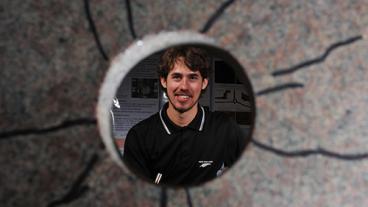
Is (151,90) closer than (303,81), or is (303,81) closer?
(303,81)

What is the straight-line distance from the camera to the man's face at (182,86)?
59.6 inches

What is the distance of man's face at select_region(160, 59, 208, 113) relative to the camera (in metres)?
1.51

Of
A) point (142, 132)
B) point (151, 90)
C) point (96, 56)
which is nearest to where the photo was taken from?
point (96, 56)

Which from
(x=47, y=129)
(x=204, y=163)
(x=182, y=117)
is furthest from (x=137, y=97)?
(x=47, y=129)

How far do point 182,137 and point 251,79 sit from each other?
769 millimetres

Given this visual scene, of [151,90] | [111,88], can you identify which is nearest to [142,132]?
[151,90]

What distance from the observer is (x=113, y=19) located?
78 centimetres

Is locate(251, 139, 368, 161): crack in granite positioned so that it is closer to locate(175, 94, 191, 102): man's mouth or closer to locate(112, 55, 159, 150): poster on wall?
locate(175, 94, 191, 102): man's mouth

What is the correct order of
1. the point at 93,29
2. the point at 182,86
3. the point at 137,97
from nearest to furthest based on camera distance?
the point at 93,29 → the point at 182,86 → the point at 137,97

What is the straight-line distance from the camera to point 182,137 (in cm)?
153

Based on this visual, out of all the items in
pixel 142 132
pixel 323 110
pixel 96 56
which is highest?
pixel 96 56

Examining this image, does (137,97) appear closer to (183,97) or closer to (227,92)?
(227,92)

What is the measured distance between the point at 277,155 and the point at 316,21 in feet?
0.90

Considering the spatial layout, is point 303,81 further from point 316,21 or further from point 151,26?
point 151,26
